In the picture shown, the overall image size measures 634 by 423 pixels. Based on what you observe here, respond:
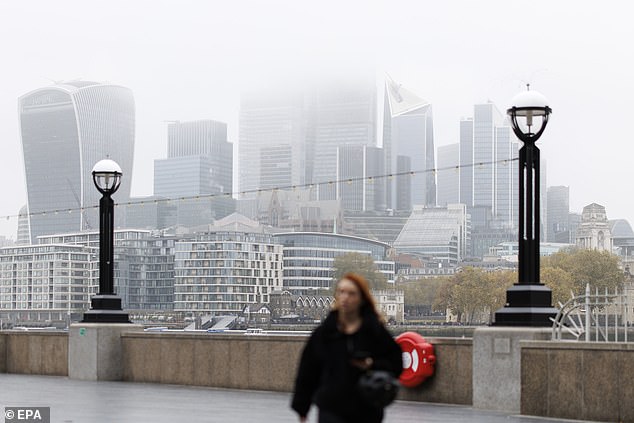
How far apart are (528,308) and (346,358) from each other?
9.99 meters

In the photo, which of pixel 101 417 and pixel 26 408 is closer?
pixel 101 417

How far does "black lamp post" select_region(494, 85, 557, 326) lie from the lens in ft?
53.9

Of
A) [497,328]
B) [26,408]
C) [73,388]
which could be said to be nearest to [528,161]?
[497,328]

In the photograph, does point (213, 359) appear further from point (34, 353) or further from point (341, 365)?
point (341, 365)

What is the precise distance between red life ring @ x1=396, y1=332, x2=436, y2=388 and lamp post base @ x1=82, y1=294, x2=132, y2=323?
27.2ft

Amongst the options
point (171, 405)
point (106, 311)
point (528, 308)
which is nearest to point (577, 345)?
point (528, 308)

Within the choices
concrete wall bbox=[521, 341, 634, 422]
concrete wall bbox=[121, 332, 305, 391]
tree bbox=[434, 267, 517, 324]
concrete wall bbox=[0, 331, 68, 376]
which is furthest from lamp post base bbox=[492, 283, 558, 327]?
tree bbox=[434, 267, 517, 324]

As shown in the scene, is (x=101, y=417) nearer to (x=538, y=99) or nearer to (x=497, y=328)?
(x=497, y=328)

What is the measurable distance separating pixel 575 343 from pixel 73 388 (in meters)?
9.71

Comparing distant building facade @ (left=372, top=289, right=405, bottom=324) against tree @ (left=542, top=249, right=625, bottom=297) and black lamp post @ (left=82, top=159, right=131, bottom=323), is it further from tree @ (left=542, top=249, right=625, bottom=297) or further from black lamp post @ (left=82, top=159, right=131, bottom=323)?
black lamp post @ (left=82, top=159, right=131, bottom=323)

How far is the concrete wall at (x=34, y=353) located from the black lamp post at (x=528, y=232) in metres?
12.0

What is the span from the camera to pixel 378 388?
661 centimetres

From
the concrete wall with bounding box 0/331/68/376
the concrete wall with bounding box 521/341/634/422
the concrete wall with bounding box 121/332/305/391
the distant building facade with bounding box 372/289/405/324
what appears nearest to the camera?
the concrete wall with bounding box 521/341/634/422

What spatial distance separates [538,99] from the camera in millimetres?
17125
